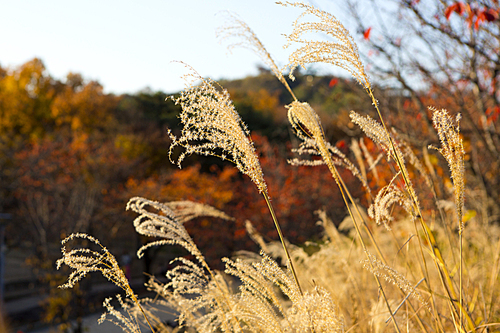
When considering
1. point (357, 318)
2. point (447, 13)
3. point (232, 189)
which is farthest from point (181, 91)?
point (232, 189)

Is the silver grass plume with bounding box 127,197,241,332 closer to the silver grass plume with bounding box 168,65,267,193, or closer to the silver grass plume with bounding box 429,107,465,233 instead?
the silver grass plume with bounding box 168,65,267,193

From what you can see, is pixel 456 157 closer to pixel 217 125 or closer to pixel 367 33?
pixel 217 125

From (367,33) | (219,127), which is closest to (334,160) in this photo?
(219,127)

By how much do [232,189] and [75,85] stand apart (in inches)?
782

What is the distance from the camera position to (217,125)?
1090 mm

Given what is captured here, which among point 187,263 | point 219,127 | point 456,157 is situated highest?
point 219,127

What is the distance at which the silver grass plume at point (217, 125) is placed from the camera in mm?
1036

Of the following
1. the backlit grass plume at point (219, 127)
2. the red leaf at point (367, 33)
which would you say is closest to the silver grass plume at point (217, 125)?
the backlit grass plume at point (219, 127)

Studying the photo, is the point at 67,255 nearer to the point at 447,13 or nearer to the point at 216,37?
the point at 216,37

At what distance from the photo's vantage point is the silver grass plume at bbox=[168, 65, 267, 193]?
1.04 metres

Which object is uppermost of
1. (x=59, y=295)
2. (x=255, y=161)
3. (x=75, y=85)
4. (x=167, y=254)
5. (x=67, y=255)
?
(x=75, y=85)

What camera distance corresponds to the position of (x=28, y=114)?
21016 mm

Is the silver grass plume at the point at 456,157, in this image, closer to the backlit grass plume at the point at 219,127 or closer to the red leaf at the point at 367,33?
the backlit grass plume at the point at 219,127

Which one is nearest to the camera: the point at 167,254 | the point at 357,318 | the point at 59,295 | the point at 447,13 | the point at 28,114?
the point at 357,318
